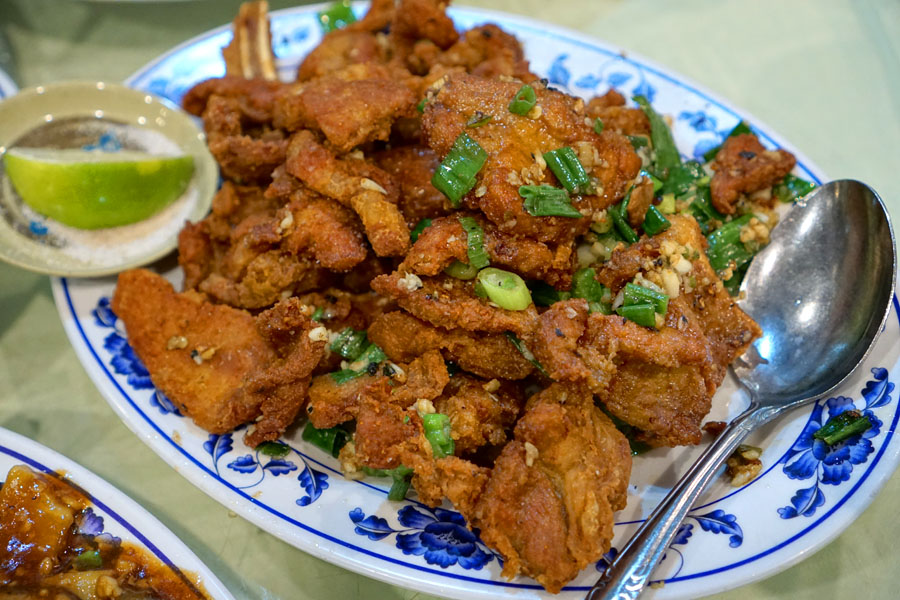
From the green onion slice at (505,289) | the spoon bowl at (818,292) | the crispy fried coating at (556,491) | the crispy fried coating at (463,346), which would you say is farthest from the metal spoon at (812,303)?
the green onion slice at (505,289)

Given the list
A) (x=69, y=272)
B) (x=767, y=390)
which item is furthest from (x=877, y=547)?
A: (x=69, y=272)

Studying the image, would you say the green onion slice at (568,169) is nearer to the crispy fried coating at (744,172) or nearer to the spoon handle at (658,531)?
the crispy fried coating at (744,172)

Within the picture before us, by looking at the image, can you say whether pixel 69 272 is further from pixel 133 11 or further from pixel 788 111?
pixel 788 111

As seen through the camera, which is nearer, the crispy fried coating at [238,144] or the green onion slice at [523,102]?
the green onion slice at [523,102]

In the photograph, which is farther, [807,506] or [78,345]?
[78,345]

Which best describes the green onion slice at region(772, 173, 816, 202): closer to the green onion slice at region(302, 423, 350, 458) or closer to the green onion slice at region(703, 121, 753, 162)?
the green onion slice at region(703, 121, 753, 162)

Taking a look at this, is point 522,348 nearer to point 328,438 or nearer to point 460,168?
point 460,168
